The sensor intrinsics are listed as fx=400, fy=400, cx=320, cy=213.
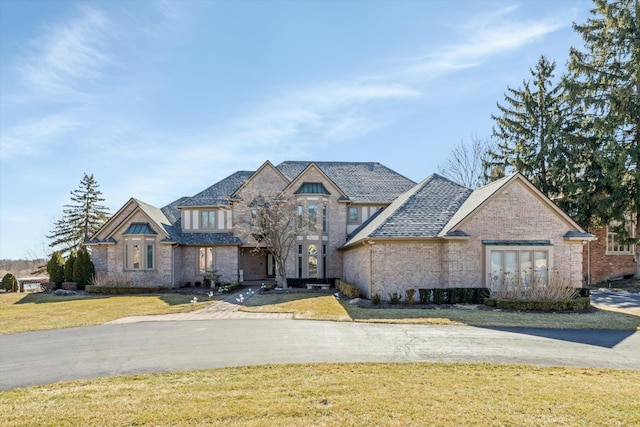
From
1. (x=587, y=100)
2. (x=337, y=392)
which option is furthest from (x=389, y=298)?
(x=587, y=100)

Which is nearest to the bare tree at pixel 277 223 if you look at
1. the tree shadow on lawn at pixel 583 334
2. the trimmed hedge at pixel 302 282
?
the trimmed hedge at pixel 302 282

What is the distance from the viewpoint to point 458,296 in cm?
1798

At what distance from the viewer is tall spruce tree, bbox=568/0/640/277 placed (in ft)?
90.3

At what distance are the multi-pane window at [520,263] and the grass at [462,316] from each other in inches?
106

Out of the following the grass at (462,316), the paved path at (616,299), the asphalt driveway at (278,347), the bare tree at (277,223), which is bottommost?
the paved path at (616,299)

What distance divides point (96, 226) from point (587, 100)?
51.6m

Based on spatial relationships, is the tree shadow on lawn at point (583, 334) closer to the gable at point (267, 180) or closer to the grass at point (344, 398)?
the grass at point (344, 398)

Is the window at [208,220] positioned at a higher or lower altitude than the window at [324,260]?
higher

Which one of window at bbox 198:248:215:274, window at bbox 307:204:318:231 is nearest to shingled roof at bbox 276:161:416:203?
window at bbox 307:204:318:231

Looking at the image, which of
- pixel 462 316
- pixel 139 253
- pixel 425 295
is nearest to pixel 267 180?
pixel 139 253

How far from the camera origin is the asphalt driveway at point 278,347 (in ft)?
28.9

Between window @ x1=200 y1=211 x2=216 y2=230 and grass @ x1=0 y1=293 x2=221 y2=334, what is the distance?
30.5 ft

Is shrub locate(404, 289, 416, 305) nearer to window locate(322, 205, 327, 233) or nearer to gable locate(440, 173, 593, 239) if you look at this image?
gable locate(440, 173, 593, 239)

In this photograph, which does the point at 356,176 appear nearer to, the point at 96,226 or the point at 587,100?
the point at 587,100
